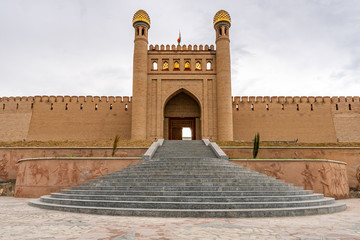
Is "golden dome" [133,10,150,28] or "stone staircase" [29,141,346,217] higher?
"golden dome" [133,10,150,28]

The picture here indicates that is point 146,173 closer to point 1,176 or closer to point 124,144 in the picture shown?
point 124,144

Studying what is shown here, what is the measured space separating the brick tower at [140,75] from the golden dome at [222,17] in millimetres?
4510

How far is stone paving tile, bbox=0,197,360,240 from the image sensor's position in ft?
11.5

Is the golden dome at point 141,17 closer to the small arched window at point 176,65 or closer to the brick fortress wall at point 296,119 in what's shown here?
the small arched window at point 176,65

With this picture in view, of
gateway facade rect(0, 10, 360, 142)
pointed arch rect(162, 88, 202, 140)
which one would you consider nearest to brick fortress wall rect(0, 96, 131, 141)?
gateway facade rect(0, 10, 360, 142)

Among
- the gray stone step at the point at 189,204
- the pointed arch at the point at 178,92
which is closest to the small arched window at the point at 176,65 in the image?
the pointed arch at the point at 178,92

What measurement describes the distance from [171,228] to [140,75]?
14862mm

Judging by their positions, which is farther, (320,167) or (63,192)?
(320,167)

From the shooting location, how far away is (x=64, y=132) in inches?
756

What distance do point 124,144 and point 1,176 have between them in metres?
5.07

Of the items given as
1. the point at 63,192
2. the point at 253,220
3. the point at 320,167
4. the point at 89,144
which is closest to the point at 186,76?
the point at 89,144

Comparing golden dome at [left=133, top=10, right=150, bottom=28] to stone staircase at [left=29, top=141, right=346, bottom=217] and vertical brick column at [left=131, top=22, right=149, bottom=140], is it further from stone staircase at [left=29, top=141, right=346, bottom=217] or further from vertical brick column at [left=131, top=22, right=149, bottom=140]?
stone staircase at [left=29, top=141, right=346, bottom=217]

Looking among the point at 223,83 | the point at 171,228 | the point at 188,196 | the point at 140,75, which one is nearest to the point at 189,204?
the point at 188,196

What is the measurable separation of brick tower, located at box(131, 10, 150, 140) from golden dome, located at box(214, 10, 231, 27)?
4.51 meters
